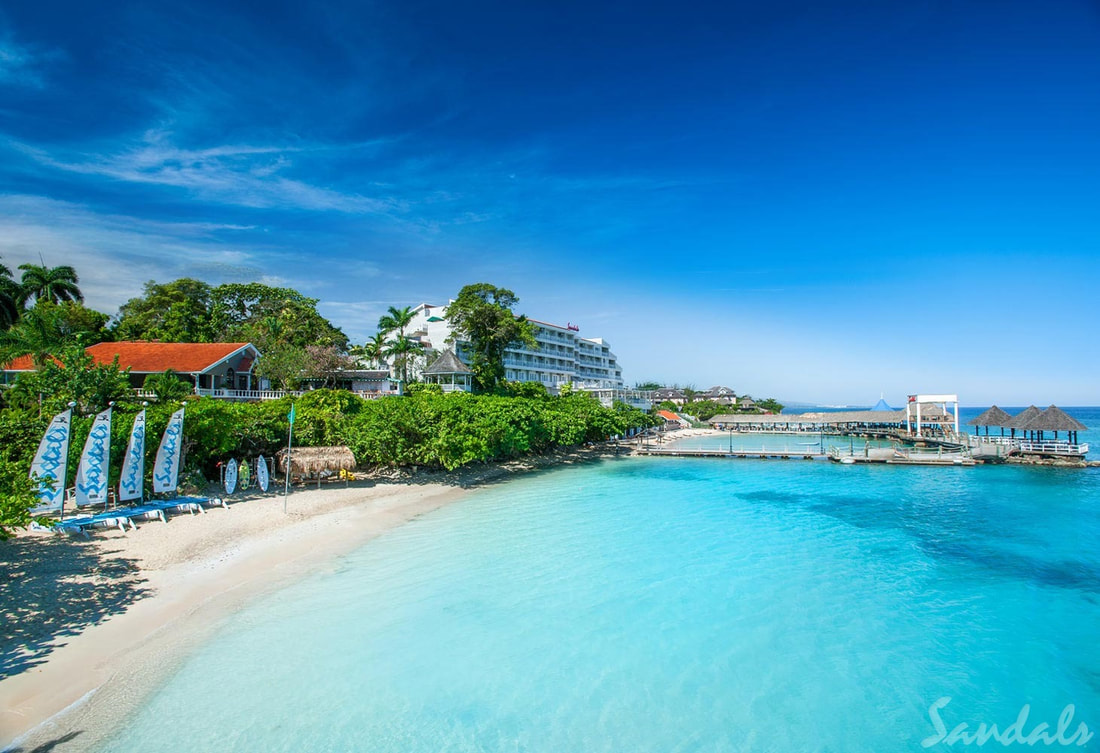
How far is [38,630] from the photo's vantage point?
945 cm

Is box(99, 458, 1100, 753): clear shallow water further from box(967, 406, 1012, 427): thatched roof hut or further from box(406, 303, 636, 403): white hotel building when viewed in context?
box(406, 303, 636, 403): white hotel building

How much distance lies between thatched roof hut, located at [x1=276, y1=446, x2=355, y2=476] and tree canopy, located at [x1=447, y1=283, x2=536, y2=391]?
23884mm

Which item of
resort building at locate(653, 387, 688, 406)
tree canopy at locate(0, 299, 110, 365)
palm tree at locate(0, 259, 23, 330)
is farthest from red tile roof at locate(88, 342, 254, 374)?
resort building at locate(653, 387, 688, 406)

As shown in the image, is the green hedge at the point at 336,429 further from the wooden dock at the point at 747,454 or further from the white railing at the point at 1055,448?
the white railing at the point at 1055,448

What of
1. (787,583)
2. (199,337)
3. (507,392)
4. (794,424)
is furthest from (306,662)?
(794,424)

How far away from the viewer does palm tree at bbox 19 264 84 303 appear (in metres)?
39.5

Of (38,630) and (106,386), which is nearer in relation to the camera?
(38,630)

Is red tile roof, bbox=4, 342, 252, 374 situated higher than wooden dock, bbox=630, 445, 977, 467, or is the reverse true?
red tile roof, bbox=4, 342, 252, 374

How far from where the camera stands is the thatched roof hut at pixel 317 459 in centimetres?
2239

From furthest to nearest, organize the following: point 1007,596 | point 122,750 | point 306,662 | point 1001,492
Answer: point 1001,492
point 1007,596
point 306,662
point 122,750

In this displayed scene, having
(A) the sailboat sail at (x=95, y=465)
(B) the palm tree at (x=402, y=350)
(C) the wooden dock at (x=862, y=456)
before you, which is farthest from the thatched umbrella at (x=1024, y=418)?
(A) the sailboat sail at (x=95, y=465)

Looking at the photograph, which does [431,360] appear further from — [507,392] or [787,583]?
[787,583]

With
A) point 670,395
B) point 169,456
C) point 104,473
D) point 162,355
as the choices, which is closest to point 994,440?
point 169,456

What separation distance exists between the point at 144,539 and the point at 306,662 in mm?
7795
